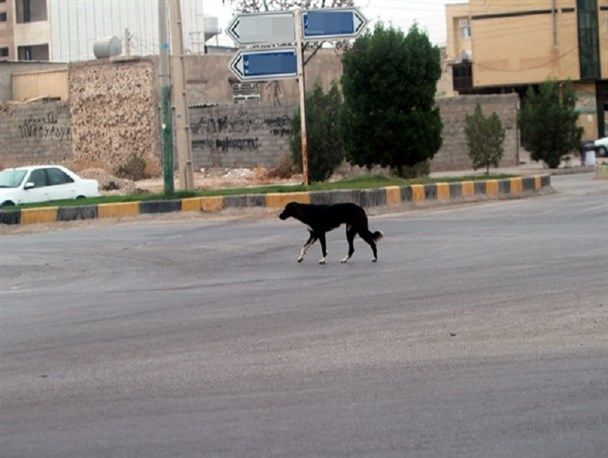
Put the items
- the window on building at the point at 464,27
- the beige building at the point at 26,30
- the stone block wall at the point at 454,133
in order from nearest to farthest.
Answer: the stone block wall at the point at 454,133 → the beige building at the point at 26,30 → the window on building at the point at 464,27

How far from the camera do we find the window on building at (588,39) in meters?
65.6

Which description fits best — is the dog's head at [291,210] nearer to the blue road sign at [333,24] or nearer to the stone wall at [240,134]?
the blue road sign at [333,24]

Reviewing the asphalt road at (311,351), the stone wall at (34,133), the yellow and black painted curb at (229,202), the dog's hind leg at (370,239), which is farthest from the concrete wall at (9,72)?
the dog's hind leg at (370,239)

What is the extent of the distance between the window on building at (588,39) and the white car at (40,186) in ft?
144

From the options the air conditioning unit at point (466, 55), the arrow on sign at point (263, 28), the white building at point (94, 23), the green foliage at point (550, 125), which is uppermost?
the white building at point (94, 23)

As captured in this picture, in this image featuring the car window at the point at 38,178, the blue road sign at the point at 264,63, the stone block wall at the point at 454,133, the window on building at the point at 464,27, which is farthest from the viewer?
the window on building at the point at 464,27

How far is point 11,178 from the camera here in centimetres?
2662

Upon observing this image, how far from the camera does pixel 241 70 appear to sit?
23969mm

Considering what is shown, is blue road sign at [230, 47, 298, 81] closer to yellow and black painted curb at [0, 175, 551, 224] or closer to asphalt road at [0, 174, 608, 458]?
yellow and black painted curb at [0, 175, 551, 224]

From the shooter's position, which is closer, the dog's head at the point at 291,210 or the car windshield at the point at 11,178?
the dog's head at the point at 291,210

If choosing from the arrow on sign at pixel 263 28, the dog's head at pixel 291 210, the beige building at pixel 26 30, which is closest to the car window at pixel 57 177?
the arrow on sign at pixel 263 28

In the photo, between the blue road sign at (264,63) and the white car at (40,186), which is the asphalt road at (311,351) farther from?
the white car at (40,186)

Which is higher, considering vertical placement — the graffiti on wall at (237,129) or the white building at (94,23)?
the white building at (94,23)

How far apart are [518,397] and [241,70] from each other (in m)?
17.6
